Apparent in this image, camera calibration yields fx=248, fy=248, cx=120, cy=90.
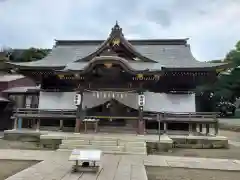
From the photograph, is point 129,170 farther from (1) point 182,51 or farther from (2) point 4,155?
(1) point 182,51

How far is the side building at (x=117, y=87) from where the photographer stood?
15086 mm

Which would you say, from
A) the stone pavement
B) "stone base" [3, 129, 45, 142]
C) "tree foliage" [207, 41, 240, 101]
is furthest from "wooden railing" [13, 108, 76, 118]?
"tree foliage" [207, 41, 240, 101]

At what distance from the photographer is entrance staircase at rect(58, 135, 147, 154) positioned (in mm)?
11609

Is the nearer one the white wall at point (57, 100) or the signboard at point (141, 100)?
the signboard at point (141, 100)

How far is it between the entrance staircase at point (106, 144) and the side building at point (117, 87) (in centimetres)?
220

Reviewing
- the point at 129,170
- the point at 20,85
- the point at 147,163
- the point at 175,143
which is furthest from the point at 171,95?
the point at 20,85

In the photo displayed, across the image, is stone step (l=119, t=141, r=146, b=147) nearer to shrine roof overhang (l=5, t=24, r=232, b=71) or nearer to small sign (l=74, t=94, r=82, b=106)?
small sign (l=74, t=94, r=82, b=106)

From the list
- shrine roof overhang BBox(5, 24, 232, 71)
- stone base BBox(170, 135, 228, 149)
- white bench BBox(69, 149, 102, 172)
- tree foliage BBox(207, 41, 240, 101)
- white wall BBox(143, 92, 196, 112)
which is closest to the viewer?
white bench BBox(69, 149, 102, 172)

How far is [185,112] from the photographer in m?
15.6

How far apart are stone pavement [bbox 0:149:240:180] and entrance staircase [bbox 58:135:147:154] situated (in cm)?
97

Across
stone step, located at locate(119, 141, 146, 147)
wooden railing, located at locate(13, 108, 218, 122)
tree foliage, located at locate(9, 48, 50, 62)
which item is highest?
tree foliage, located at locate(9, 48, 50, 62)

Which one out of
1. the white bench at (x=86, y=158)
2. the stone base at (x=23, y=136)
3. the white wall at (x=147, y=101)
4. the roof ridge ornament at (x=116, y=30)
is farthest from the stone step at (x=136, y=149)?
the roof ridge ornament at (x=116, y=30)

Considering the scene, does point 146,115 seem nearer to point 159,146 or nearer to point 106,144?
point 159,146

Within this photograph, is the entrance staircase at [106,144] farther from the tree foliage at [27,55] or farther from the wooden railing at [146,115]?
the tree foliage at [27,55]
